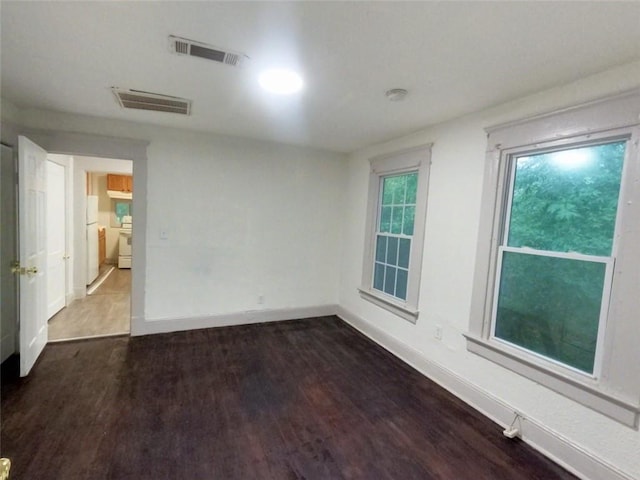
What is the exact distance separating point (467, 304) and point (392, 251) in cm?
120

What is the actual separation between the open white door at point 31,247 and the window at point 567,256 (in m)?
3.76

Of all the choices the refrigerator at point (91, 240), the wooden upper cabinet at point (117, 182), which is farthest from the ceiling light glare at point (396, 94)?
the wooden upper cabinet at point (117, 182)

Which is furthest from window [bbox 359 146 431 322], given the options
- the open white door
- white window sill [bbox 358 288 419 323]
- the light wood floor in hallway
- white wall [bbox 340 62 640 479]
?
the open white door

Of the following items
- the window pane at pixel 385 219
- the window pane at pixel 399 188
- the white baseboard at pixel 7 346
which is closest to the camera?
the white baseboard at pixel 7 346

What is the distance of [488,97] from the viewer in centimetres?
229

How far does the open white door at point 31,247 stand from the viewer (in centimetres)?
257

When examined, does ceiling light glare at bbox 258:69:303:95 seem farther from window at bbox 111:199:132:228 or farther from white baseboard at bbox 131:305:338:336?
window at bbox 111:199:132:228

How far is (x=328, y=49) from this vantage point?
1734mm

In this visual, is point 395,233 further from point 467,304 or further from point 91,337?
point 91,337

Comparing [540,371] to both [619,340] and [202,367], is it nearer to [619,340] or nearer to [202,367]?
[619,340]

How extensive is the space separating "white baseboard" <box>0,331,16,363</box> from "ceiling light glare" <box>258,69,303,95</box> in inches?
130

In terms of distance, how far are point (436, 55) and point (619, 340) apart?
6.23 feet

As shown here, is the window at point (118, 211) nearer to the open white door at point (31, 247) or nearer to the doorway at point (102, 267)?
the doorway at point (102, 267)

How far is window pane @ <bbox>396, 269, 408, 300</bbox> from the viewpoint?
3.47 m
